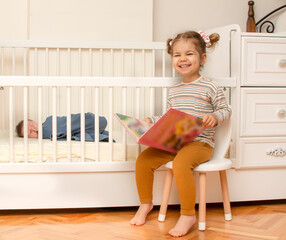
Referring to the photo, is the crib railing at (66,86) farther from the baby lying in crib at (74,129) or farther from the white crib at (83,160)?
the baby lying in crib at (74,129)

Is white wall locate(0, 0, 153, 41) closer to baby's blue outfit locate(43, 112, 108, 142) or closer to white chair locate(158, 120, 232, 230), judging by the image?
baby's blue outfit locate(43, 112, 108, 142)

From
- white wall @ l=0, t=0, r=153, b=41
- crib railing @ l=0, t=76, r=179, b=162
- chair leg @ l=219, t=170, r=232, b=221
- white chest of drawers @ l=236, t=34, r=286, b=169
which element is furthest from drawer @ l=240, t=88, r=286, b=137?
white wall @ l=0, t=0, r=153, b=41

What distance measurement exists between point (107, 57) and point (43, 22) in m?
0.40

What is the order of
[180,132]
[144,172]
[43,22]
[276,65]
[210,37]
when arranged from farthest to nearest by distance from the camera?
[43,22] → [210,37] → [276,65] → [144,172] → [180,132]

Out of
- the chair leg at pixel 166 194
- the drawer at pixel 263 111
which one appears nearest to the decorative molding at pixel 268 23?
the drawer at pixel 263 111

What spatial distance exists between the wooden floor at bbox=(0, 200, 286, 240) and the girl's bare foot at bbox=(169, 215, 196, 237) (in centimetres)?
2

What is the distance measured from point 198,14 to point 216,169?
129 cm

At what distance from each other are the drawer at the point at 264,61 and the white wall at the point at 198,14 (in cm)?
81

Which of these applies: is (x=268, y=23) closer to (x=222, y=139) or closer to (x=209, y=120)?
(x=222, y=139)

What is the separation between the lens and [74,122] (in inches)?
64.3

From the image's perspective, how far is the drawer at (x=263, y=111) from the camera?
5.07ft

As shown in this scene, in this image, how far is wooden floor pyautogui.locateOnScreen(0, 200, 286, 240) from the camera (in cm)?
127

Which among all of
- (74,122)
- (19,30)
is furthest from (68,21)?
(74,122)

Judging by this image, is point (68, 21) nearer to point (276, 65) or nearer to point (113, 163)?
point (113, 163)
